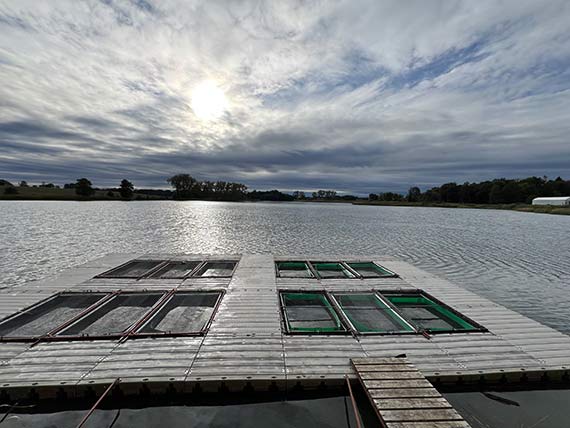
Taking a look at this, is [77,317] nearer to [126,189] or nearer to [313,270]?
[313,270]

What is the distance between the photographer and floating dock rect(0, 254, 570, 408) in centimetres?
489

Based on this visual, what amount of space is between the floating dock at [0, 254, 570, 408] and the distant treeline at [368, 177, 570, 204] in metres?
125

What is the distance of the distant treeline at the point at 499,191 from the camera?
10356 centimetres

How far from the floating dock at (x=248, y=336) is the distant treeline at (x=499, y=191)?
12472 centimetres

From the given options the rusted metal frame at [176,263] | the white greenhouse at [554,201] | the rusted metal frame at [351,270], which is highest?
the white greenhouse at [554,201]

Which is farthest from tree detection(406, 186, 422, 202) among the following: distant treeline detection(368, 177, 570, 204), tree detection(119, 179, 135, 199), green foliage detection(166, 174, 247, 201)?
tree detection(119, 179, 135, 199)

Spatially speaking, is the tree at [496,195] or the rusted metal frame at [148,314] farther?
the tree at [496,195]

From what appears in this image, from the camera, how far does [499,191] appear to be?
10562 centimetres

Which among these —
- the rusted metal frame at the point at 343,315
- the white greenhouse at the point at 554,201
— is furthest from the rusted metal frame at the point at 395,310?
the white greenhouse at the point at 554,201

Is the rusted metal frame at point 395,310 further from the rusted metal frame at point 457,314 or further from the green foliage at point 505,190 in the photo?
the green foliage at point 505,190

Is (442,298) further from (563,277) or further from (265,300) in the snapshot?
(563,277)

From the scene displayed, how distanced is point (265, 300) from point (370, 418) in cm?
469

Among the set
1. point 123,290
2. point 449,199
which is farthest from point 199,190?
point 123,290

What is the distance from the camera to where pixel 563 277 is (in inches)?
562
